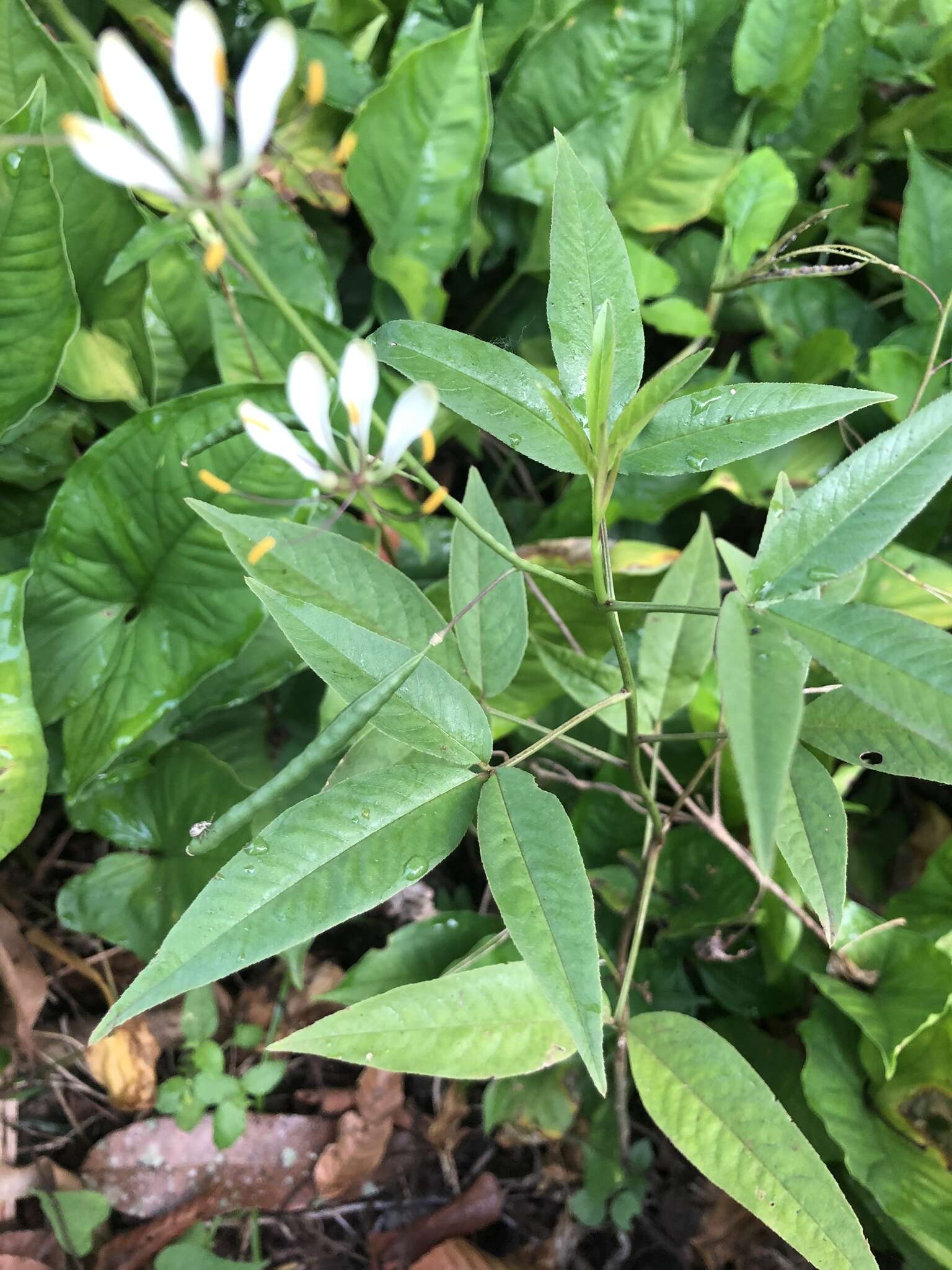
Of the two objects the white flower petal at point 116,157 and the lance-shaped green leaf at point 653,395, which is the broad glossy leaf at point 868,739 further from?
the white flower petal at point 116,157

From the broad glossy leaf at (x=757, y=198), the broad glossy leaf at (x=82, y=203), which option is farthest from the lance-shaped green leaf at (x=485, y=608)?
the broad glossy leaf at (x=757, y=198)

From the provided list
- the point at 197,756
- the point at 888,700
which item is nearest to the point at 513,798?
the point at 888,700

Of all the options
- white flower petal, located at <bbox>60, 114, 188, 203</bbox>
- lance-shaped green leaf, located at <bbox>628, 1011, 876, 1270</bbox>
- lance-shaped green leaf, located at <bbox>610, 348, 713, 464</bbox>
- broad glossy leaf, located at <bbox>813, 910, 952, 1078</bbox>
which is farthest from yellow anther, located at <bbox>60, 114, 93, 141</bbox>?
broad glossy leaf, located at <bbox>813, 910, 952, 1078</bbox>

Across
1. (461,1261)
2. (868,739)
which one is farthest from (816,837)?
(461,1261)

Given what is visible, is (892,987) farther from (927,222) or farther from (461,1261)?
(927,222)

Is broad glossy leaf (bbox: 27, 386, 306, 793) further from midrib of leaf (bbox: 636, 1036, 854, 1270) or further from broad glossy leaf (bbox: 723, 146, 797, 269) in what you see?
broad glossy leaf (bbox: 723, 146, 797, 269)

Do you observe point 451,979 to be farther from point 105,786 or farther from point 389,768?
point 105,786
